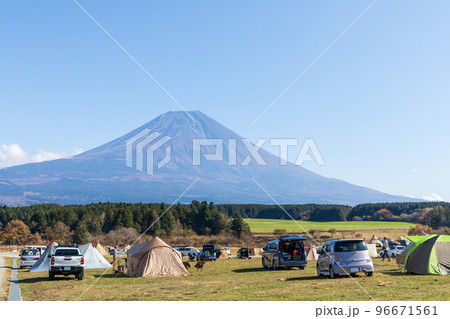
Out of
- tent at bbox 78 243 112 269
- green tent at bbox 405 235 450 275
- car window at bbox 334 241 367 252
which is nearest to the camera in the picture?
car window at bbox 334 241 367 252

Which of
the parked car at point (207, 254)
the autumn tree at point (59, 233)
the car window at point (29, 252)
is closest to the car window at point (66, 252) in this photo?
the car window at point (29, 252)

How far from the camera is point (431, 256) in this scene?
21766mm

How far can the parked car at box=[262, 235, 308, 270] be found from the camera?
2636cm

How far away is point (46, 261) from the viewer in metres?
31.2

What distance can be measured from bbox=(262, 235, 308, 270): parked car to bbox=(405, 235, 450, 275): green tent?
5591 mm

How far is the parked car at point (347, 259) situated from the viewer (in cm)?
1998

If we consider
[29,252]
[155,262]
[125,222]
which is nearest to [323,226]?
[125,222]

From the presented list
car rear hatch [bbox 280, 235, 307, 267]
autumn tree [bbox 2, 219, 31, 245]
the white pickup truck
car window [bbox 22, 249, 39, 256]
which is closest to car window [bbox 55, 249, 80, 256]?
the white pickup truck

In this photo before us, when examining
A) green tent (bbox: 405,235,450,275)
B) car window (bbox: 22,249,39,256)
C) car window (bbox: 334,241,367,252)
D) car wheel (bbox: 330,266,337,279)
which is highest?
car window (bbox: 334,241,367,252)

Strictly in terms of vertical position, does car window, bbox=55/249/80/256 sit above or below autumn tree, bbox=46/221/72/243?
above

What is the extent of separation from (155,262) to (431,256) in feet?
44.0

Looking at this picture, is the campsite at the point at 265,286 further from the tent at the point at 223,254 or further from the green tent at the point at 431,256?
the tent at the point at 223,254

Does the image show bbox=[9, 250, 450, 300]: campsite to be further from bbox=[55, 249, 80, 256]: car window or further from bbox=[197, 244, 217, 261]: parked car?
bbox=[197, 244, 217, 261]: parked car
